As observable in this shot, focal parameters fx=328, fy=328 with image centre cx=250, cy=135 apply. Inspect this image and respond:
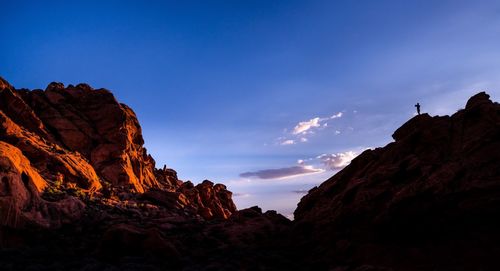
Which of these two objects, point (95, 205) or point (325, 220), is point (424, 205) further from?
point (95, 205)

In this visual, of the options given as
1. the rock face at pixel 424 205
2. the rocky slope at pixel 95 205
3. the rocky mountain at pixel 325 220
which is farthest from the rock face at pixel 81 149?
the rock face at pixel 424 205

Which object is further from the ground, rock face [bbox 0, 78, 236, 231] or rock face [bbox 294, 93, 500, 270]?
rock face [bbox 0, 78, 236, 231]

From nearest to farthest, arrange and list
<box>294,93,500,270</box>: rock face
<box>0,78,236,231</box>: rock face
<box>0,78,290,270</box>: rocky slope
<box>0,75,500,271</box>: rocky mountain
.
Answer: <box>294,93,500,270</box>: rock face
<box>0,75,500,271</box>: rocky mountain
<box>0,78,290,270</box>: rocky slope
<box>0,78,236,231</box>: rock face

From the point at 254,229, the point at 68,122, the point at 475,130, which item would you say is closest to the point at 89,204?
the point at 254,229

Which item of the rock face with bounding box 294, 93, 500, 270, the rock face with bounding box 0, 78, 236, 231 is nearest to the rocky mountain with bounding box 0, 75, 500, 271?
the rock face with bounding box 294, 93, 500, 270

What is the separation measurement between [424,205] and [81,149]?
156 feet

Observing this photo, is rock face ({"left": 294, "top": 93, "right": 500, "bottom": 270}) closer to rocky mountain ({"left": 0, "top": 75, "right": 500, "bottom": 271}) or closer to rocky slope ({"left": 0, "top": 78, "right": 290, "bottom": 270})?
rocky mountain ({"left": 0, "top": 75, "right": 500, "bottom": 271})

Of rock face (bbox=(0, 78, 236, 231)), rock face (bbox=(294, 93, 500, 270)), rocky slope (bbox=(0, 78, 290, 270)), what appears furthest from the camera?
rock face (bbox=(0, 78, 236, 231))

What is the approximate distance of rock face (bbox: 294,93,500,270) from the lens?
16.0 m

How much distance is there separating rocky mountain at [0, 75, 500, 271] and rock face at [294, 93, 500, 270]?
0.07 meters

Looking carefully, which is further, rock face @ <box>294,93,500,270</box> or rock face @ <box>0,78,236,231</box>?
rock face @ <box>0,78,236,231</box>

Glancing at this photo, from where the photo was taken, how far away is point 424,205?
60.1 feet

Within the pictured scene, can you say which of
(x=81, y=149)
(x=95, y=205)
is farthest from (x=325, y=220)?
(x=81, y=149)

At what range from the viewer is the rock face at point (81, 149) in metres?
36.3
